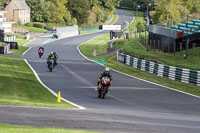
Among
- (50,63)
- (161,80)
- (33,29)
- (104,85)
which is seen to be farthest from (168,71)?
(33,29)

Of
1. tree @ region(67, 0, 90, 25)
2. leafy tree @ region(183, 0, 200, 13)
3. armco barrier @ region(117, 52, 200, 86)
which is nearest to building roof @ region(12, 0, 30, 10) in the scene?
tree @ region(67, 0, 90, 25)

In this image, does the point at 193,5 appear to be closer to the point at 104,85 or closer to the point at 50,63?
the point at 50,63

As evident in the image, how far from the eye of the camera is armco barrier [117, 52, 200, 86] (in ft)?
105

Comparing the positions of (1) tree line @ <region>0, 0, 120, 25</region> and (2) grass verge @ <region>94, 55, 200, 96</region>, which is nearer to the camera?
(2) grass verge @ <region>94, 55, 200, 96</region>

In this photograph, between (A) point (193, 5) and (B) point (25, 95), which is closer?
(B) point (25, 95)

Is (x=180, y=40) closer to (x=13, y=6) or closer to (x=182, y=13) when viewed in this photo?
(x=182, y=13)

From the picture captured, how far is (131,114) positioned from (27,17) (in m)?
116

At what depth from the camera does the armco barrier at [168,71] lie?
1257 inches

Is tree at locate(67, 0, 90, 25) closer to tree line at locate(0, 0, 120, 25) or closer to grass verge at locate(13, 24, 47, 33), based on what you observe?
tree line at locate(0, 0, 120, 25)

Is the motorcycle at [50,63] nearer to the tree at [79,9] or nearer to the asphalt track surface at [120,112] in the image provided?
the asphalt track surface at [120,112]

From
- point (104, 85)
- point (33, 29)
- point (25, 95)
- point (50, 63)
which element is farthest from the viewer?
point (33, 29)

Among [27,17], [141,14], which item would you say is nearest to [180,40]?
[27,17]

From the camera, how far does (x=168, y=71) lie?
118ft

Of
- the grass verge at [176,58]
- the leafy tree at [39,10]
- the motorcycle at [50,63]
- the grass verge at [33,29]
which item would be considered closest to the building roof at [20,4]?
the leafy tree at [39,10]
